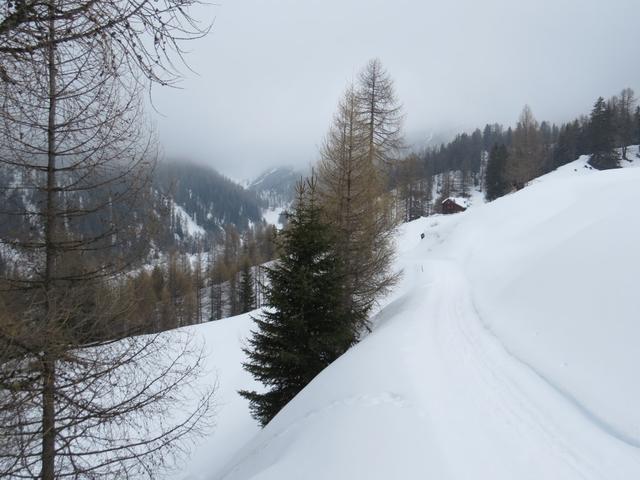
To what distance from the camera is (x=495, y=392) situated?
5340mm

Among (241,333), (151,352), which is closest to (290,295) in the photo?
(151,352)

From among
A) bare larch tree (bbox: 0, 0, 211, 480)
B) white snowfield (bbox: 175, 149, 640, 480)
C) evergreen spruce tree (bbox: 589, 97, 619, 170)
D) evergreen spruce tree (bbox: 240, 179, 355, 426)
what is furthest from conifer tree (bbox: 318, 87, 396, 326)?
evergreen spruce tree (bbox: 589, 97, 619, 170)

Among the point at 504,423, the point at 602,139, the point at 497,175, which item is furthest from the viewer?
the point at 497,175

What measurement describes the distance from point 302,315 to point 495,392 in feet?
14.8

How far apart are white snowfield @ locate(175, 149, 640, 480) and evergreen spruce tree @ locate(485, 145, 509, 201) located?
177 feet

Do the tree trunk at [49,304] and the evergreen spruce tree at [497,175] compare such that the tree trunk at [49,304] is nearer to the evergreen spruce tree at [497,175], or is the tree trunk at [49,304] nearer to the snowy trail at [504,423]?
the snowy trail at [504,423]

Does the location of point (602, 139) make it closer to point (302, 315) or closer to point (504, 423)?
point (302, 315)

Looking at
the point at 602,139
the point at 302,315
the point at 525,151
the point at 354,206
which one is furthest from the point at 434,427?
the point at 602,139

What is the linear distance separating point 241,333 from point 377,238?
12.1 metres

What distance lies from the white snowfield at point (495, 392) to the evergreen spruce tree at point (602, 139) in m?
58.8

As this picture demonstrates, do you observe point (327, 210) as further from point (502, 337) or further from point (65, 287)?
point (65, 287)

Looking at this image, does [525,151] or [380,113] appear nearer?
[380,113]

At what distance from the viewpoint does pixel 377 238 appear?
468 inches

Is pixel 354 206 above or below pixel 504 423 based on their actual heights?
above
